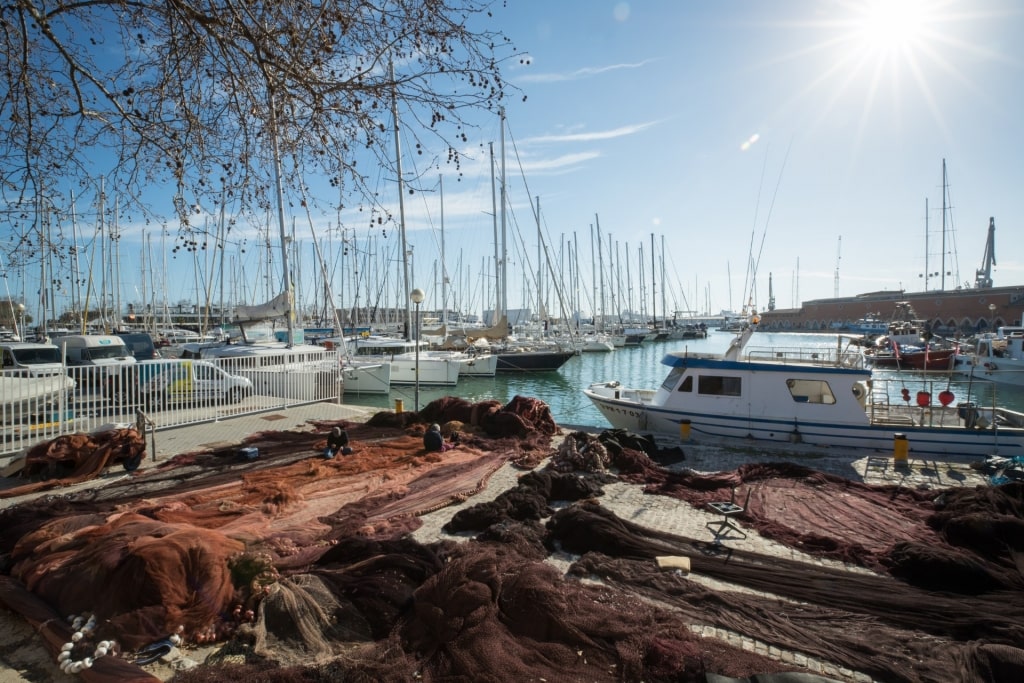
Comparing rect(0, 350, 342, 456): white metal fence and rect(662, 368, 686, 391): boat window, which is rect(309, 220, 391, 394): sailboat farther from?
rect(662, 368, 686, 391): boat window

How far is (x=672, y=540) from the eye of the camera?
18.1ft

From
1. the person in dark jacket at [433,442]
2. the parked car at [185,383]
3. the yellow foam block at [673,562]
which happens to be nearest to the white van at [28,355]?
the parked car at [185,383]

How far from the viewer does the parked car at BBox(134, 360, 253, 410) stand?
11031mm

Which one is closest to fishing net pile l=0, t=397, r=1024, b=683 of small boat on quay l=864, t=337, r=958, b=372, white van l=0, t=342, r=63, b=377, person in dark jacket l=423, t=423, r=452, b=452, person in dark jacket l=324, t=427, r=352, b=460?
person in dark jacket l=324, t=427, r=352, b=460

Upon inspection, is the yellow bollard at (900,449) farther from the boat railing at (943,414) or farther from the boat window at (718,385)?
the boat window at (718,385)

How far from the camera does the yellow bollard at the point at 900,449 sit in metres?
9.52

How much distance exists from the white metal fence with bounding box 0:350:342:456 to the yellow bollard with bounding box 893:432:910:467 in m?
13.1

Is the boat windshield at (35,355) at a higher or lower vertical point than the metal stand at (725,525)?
higher

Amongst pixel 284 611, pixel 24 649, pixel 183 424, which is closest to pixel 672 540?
pixel 284 611

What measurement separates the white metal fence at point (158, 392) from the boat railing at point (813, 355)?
36.2 ft

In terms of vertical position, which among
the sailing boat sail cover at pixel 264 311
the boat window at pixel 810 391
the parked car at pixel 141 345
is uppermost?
the sailing boat sail cover at pixel 264 311

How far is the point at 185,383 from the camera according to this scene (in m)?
12.0

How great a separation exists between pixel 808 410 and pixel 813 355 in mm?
1458

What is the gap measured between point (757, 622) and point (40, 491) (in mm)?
8566
